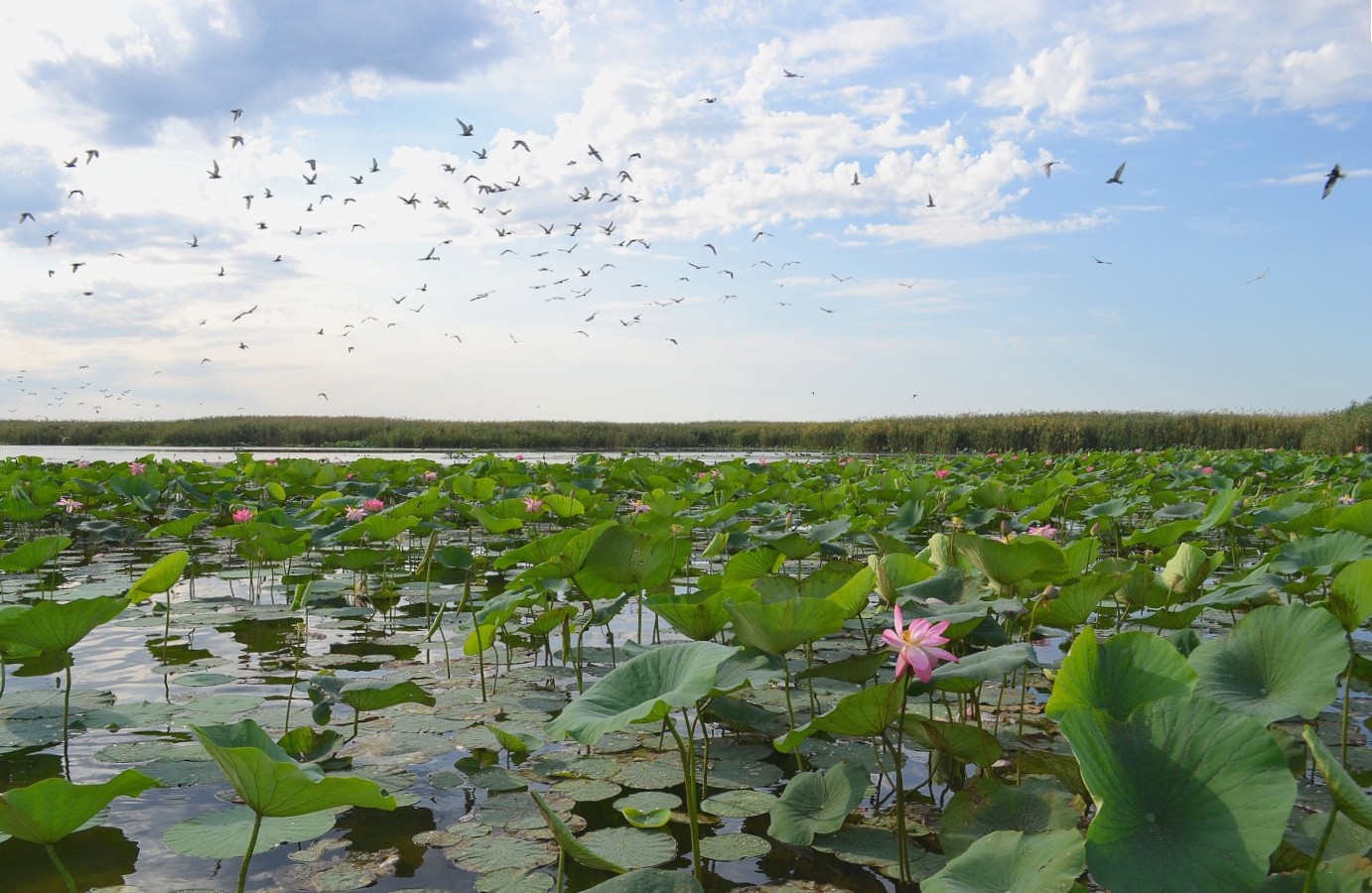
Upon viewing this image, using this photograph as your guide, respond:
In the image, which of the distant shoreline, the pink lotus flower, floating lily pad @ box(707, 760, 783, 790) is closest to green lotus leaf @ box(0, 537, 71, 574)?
floating lily pad @ box(707, 760, 783, 790)

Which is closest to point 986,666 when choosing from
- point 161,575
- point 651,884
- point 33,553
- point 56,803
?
point 651,884

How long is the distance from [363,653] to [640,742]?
200 cm

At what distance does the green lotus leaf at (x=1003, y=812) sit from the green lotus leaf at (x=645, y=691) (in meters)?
0.68

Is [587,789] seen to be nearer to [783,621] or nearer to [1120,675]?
[783,621]

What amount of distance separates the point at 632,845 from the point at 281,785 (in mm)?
1041

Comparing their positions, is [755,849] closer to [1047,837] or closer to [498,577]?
[1047,837]

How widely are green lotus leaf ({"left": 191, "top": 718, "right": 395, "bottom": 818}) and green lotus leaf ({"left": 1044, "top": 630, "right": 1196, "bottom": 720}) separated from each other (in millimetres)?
1318

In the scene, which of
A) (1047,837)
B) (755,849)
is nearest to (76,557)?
(755,849)

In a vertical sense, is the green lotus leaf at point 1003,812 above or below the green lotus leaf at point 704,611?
below

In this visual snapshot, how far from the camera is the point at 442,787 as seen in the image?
2.93 metres

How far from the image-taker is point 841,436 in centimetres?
3172

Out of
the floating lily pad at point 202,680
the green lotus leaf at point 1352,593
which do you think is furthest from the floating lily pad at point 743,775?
the floating lily pad at point 202,680

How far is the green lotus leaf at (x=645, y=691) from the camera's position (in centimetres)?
176

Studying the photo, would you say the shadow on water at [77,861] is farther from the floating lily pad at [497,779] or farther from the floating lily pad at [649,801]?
the floating lily pad at [649,801]
